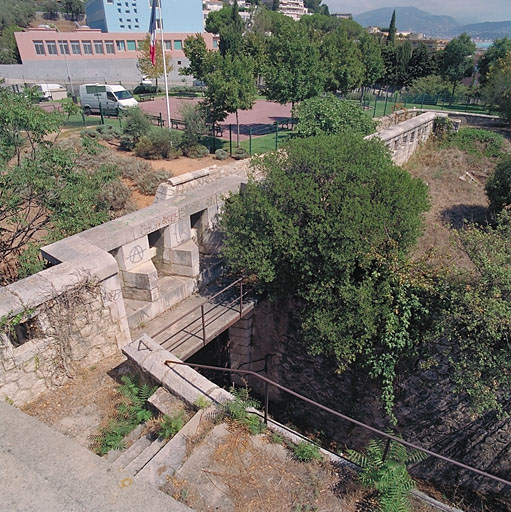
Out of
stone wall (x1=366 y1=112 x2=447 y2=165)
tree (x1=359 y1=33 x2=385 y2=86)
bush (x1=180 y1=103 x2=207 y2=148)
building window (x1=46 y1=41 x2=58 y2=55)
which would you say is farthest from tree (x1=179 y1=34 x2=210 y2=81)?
stone wall (x1=366 y1=112 x2=447 y2=165)

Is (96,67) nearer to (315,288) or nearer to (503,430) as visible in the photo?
(315,288)

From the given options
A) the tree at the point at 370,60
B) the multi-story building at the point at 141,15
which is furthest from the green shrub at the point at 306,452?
the multi-story building at the point at 141,15

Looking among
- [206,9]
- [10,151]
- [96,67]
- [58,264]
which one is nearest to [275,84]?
[10,151]

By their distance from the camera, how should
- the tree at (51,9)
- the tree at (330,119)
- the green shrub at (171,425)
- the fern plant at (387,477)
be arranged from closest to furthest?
the fern plant at (387,477)
the green shrub at (171,425)
the tree at (330,119)
the tree at (51,9)

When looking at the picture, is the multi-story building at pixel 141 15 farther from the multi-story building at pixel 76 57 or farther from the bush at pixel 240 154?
the bush at pixel 240 154

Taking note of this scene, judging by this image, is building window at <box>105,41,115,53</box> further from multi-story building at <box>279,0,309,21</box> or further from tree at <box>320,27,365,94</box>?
multi-story building at <box>279,0,309,21</box>

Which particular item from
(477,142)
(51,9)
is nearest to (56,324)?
(477,142)
